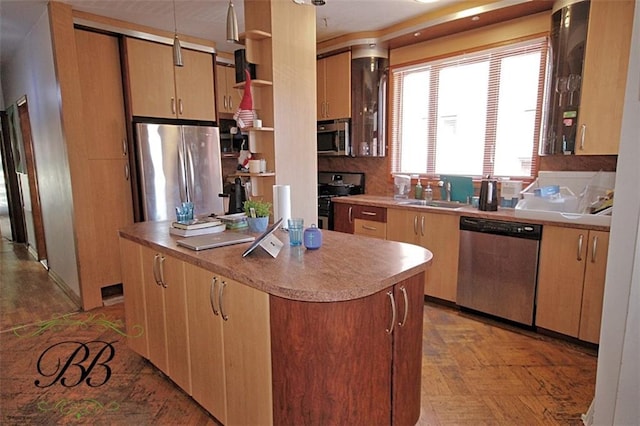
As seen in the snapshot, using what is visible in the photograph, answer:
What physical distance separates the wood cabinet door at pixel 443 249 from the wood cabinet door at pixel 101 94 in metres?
2.99

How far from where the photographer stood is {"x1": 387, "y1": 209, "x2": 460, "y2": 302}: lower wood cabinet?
3.20 meters

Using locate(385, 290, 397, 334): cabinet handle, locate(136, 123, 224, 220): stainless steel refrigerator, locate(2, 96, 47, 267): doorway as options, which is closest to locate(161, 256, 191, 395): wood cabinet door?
locate(385, 290, 397, 334): cabinet handle

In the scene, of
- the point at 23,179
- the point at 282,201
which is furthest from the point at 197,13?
the point at 23,179

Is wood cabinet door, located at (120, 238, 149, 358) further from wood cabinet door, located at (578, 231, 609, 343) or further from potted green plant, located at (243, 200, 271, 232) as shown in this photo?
wood cabinet door, located at (578, 231, 609, 343)

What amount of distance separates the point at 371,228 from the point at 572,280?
1.72m

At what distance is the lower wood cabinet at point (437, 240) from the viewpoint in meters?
3.20

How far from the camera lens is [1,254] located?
17.3 ft

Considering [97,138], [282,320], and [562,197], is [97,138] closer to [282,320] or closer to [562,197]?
[282,320]

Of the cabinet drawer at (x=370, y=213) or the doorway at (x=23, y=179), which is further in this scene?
the doorway at (x=23, y=179)

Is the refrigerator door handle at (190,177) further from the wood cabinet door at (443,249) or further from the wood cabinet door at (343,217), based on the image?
the wood cabinet door at (443,249)

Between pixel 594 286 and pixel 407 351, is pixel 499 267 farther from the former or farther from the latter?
pixel 407 351

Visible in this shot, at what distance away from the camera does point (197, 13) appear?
3314mm

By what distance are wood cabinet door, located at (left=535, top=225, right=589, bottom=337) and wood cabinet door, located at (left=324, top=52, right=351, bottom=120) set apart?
7.75 ft

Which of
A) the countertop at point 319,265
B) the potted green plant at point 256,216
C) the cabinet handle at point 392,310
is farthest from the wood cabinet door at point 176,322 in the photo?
the cabinet handle at point 392,310
